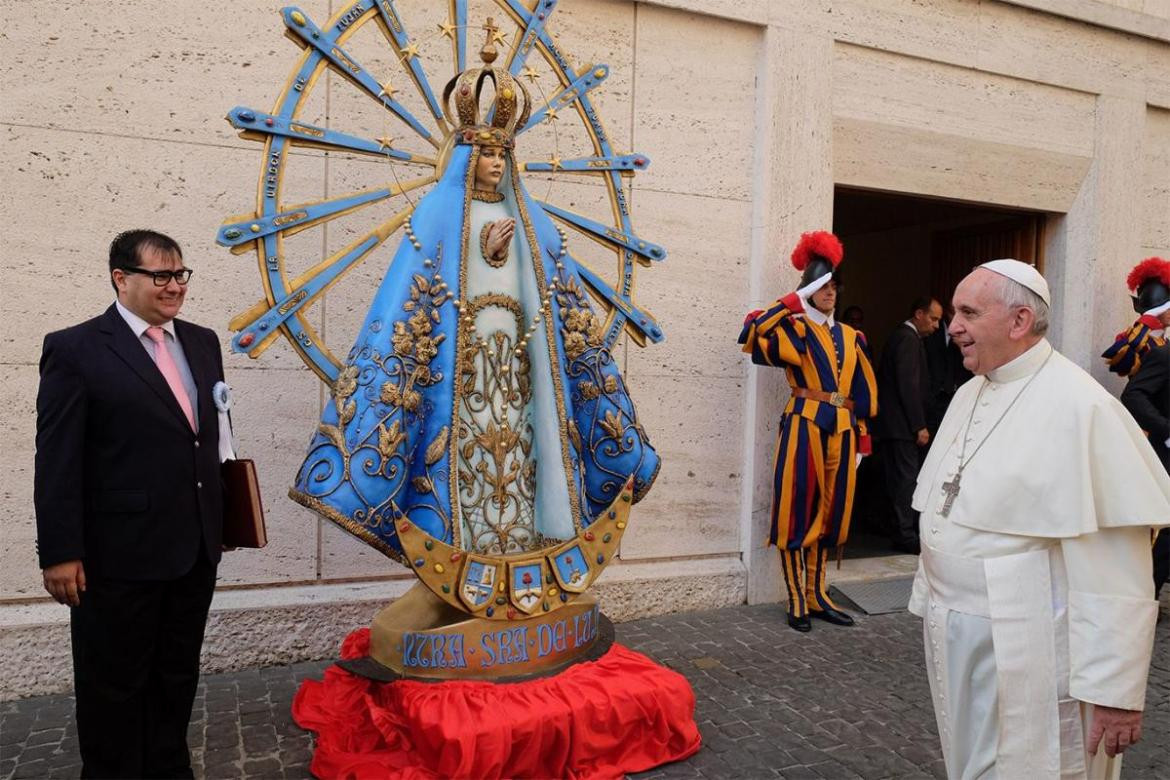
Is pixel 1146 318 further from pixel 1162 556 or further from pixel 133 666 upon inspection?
pixel 133 666

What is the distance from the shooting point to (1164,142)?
720cm

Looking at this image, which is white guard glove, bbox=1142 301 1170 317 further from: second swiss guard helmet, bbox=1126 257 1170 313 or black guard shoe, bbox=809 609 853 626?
black guard shoe, bbox=809 609 853 626

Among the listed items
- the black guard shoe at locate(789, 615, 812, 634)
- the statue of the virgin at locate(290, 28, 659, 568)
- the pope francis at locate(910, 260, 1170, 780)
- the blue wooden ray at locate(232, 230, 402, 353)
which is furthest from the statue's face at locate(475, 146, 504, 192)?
the black guard shoe at locate(789, 615, 812, 634)

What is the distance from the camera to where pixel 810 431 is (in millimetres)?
5055

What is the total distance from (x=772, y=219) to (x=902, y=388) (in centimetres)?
219

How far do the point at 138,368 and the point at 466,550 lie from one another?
132 centimetres

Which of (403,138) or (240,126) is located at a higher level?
(403,138)

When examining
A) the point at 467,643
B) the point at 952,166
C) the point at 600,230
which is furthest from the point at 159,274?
the point at 952,166

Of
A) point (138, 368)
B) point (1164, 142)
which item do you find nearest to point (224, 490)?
point (138, 368)

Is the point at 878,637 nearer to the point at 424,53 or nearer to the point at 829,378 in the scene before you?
the point at 829,378

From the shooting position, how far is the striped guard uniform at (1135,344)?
236 inches

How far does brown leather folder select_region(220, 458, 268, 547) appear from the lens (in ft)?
10.2

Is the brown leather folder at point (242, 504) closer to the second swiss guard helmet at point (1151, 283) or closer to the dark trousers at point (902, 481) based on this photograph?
the dark trousers at point (902, 481)

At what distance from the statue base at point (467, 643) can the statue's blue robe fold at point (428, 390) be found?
347 millimetres
